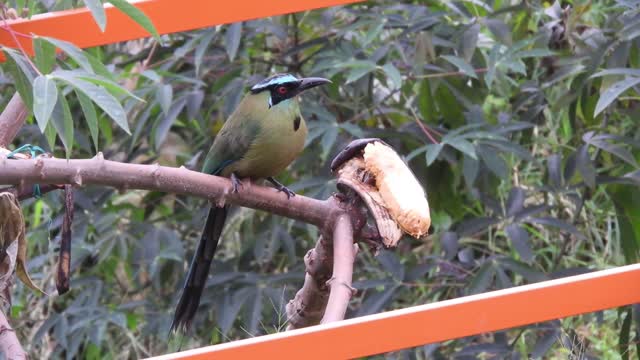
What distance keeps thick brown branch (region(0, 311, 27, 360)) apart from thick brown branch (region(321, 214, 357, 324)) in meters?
0.45

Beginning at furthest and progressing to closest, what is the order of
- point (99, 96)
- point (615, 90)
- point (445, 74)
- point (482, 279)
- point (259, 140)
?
point (445, 74) < point (482, 279) < point (615, 90) < point (259, 140) < point (99, 96)

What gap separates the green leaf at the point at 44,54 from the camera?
62.4 inches

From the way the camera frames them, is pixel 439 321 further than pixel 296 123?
No

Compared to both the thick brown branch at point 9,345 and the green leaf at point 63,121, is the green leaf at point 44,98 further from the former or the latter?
the thick brown branch at point 9,345

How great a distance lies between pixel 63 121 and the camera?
5.17 feet

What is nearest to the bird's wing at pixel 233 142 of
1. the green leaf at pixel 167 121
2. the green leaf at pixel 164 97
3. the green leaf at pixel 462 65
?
the green leaf at pixel 164 97

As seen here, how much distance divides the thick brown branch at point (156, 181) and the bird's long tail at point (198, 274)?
0.91ft

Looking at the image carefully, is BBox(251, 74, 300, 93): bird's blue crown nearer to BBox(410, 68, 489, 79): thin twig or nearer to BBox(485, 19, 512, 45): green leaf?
BBox(410, 68, 489, 79): thin twig

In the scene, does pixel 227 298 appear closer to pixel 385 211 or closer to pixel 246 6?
pixel 246 6

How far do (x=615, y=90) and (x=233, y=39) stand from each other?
3.43 ft

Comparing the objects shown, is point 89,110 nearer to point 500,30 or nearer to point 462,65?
point 462,65

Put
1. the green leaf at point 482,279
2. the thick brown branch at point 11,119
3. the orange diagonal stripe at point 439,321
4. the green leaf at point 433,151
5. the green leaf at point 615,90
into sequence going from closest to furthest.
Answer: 1. the orange diagonal stripe at point 439,321
2. the thick brown branch at point 11,119
3. the green leaf at point 615,90
4. the green leaf at point 433,151
5. the green leaf at point 482,279

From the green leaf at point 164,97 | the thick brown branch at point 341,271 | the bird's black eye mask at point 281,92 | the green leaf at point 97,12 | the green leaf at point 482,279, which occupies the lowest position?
the green leaf at point 482,279

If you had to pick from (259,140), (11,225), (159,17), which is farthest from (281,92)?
(11,225)
